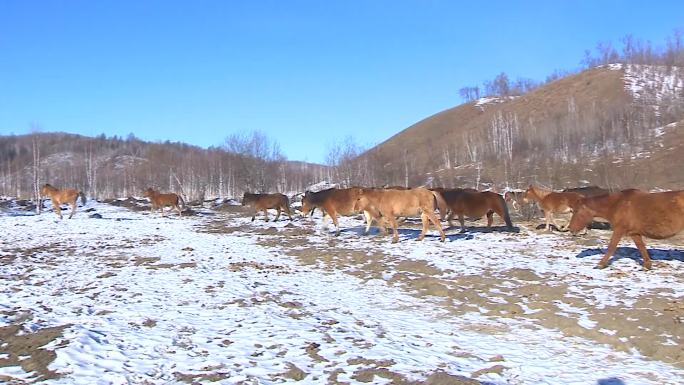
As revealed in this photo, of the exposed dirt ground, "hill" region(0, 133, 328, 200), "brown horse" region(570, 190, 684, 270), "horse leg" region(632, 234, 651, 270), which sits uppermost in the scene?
"hill" region(0, 133, 328, 200)

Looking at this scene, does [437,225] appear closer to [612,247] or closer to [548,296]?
[612,247]

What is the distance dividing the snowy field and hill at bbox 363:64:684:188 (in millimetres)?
51484

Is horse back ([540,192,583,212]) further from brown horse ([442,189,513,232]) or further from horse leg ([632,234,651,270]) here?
horse leg ([632,234,651,270])

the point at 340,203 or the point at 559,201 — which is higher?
the point at 340,203

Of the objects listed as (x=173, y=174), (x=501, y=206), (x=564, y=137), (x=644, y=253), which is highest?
(x=564, y=137)

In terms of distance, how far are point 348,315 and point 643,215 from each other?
25.0 ft

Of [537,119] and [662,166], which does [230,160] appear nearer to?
[662,166]

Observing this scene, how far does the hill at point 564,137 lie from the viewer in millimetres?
77688

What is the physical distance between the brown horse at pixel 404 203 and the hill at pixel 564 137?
46628 millimetres

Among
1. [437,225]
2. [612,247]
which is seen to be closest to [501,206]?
[437,225]

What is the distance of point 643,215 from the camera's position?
11633 mm

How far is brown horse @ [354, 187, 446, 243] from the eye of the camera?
18.0 metres

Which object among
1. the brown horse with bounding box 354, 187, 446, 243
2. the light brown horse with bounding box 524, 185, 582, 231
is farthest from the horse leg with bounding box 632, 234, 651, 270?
the brown horse with bounding box 354, 187, 446, 243

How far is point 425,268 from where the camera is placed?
13281 mm
